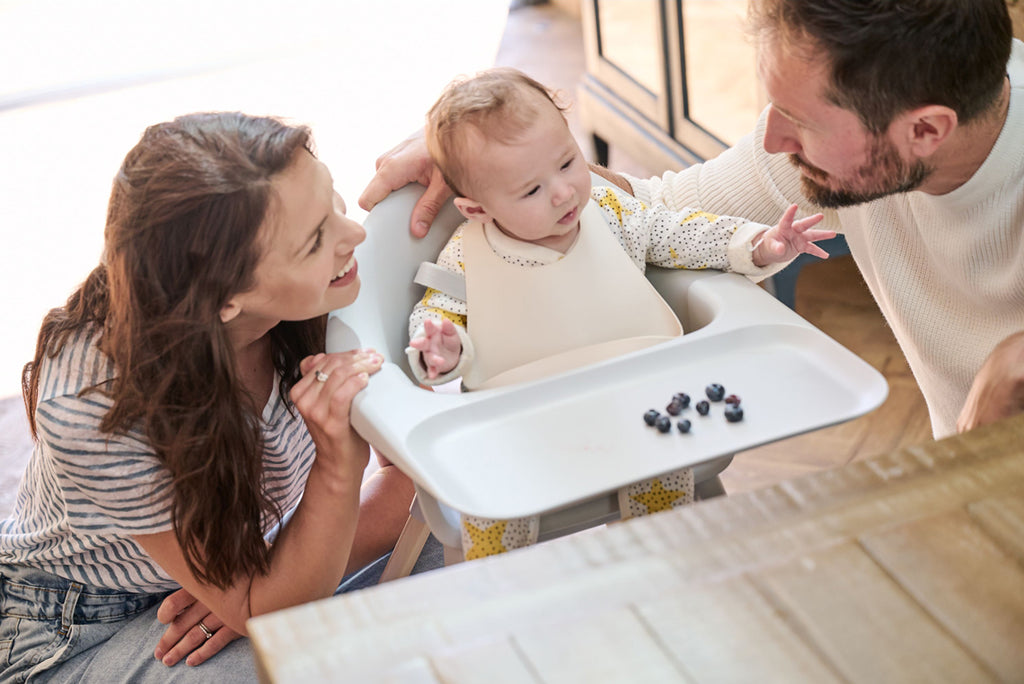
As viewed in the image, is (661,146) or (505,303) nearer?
(505,303)

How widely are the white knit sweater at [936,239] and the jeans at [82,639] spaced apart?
860mm

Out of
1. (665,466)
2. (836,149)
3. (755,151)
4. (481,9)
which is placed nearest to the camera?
(665,466)

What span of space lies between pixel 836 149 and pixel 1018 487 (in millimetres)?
587

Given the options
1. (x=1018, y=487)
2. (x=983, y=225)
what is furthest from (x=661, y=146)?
(x=1018, y=487)

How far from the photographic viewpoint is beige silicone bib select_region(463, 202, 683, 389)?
4.28 feet

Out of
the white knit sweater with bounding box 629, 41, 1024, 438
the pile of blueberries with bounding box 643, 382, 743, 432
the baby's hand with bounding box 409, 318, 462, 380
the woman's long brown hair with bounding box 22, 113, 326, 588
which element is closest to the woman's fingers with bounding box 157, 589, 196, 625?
the woman's long brown hair with bounding box 22, 113, 326, 588

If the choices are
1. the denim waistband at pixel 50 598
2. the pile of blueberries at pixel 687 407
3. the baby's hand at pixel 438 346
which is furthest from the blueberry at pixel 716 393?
the denim waistband at pixel 50 598

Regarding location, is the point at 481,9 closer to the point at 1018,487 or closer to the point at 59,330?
the point at 59,330

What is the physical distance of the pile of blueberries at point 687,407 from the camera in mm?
1032

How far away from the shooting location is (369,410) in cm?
106

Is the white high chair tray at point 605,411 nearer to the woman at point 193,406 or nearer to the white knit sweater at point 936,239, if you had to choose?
the woman at point 193,406

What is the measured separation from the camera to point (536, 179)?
1.25 meters

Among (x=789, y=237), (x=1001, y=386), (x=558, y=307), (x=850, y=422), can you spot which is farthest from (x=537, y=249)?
(x=850, y=422)

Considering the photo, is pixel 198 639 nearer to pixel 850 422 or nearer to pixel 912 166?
pixel 912 166
